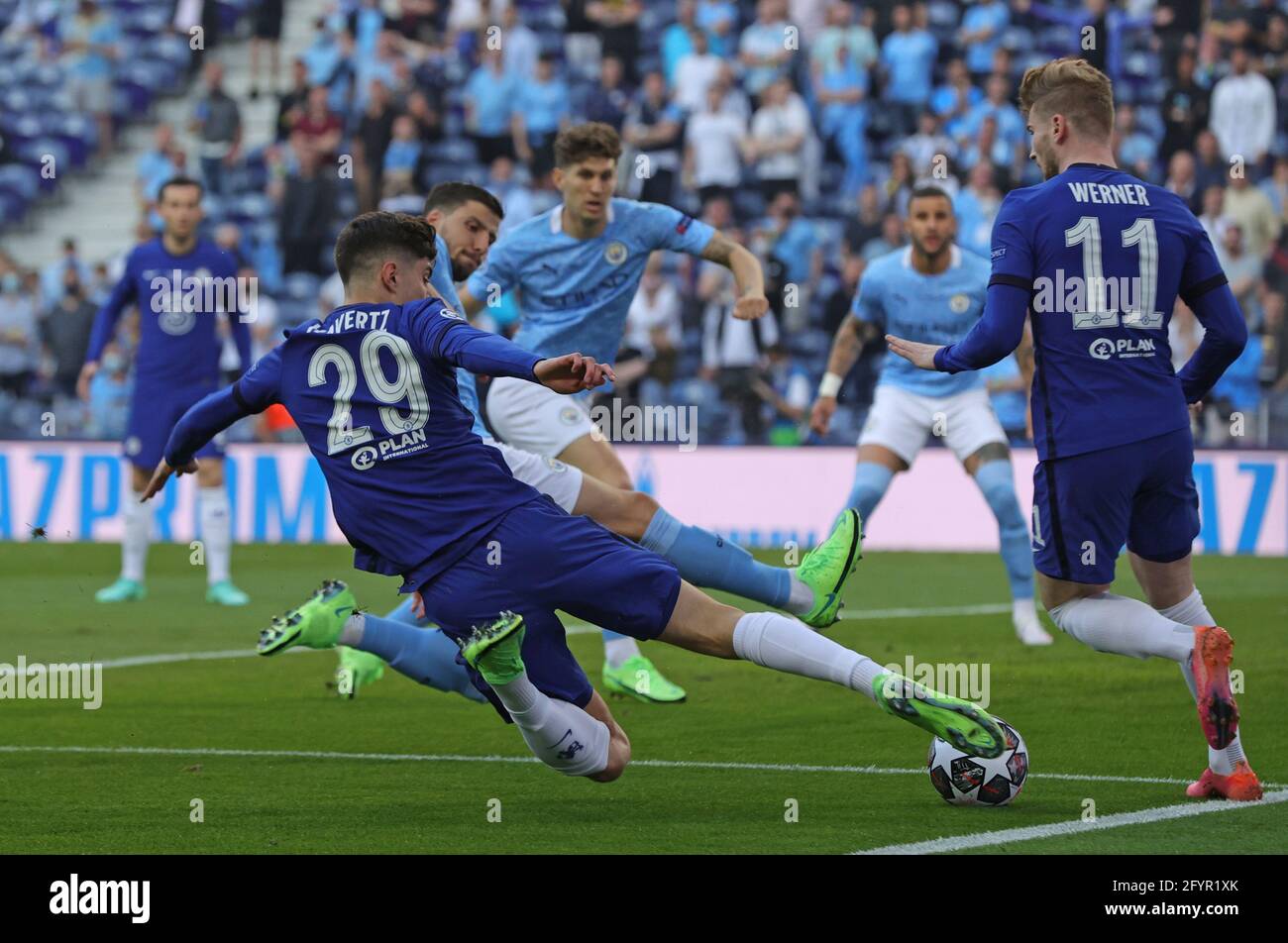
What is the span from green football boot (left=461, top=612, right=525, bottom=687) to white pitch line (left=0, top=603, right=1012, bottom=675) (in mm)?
5030

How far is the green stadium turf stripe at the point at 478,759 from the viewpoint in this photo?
7148 millimetres

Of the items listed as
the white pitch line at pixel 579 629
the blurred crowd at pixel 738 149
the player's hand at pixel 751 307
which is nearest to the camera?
the player's hand at pixel 751 307

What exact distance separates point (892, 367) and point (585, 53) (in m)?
11.3

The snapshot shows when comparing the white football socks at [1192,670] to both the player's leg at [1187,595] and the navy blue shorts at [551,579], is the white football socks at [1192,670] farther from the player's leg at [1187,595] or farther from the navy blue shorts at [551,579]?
the navy blue shorts at [551,579]

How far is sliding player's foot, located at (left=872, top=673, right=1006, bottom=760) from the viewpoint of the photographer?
19.0 ft

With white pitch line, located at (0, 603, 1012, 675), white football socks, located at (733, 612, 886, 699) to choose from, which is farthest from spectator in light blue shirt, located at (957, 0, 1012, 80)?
white football socks, located at (733, 612, 886, 699)

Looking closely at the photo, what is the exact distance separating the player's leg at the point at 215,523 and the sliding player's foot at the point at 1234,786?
8.43 m

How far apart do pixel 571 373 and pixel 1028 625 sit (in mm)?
6600

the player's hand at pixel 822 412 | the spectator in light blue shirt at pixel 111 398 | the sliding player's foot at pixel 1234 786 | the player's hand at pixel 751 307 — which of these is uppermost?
the spectator in light blue shirt at pixel 111 398

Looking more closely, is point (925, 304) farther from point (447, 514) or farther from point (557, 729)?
point (447, 514)

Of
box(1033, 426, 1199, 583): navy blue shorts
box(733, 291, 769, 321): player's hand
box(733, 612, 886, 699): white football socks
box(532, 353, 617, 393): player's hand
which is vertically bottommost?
box(733, 612, 886, 699): white football socks

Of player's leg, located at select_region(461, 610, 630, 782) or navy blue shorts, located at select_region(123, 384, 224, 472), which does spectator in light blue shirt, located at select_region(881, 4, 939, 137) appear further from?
player's leg, located at select_region(461, 610, 630, 782)

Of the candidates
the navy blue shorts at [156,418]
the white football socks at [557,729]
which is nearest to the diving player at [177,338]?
the navy blue shorts at [156,418]
